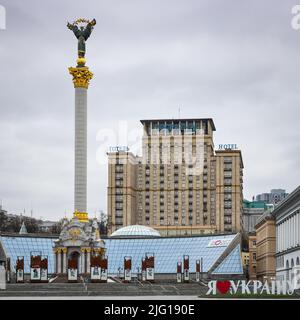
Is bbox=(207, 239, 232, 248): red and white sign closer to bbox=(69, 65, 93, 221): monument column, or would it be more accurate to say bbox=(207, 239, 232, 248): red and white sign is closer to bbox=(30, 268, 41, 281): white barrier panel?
bbox=(69, 65, 93, 221): monument column

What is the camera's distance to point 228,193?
555 ft

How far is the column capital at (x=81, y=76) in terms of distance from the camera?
323 ft

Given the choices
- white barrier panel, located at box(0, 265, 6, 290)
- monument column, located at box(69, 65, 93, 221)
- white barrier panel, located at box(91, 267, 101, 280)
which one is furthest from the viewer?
monument column, located at box(69, 65, 93, 221)

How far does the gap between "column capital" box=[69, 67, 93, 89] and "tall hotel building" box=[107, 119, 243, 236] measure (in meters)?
70.5

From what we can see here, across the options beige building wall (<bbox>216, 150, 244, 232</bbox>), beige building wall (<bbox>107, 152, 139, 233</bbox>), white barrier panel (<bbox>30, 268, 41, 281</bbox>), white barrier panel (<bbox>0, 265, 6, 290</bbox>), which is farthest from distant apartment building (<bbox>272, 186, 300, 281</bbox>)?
beige building wall (<bbox>107, 152, 139, 233</bbox>)

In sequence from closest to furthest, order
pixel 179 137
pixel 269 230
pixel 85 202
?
pixel 85 202
pixel 269 230
pixel 179 137

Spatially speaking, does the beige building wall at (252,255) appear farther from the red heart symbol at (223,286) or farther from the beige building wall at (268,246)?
the red heart symbol at (223,286)

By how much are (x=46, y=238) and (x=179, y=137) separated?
57.8m

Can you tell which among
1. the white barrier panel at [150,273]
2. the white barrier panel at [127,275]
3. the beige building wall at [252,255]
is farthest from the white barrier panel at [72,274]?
the beige building wall at [252,255]

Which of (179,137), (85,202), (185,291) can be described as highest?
(179,137)

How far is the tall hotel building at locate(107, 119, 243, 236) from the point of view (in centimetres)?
16875

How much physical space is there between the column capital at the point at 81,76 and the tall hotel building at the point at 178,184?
231 ft
